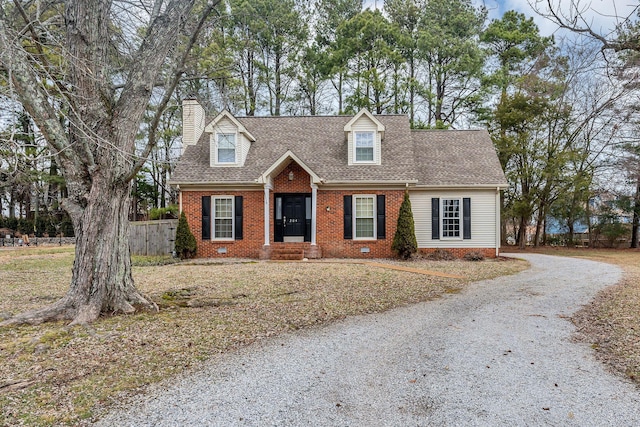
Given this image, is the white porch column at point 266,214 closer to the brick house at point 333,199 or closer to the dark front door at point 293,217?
the brick house at point 333,199

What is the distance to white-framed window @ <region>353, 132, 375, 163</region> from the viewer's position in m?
15.6

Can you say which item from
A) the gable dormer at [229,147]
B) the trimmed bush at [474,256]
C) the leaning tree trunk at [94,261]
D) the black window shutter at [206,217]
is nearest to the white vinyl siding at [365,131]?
the gable dormer at [229,147]

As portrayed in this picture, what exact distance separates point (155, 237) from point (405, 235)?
31.8ft

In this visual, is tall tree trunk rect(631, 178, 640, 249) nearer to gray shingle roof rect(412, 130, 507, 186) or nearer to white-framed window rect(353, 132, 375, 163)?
gray shingle roof rect(412, 130, 507, 186)

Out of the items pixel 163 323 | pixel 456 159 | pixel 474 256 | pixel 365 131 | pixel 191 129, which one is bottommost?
pixel 163 323

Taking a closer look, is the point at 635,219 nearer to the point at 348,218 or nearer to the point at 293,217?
the point at 348,218

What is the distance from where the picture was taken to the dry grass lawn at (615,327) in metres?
4.40

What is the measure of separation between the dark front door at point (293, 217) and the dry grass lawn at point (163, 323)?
136 inches

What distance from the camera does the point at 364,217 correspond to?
15047 millimetres

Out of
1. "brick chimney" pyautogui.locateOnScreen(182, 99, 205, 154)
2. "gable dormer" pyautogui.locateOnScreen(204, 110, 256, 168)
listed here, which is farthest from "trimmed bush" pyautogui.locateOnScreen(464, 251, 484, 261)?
"brick chimney" pyautogui.locateOnScreen(182, 99, 205, 154)

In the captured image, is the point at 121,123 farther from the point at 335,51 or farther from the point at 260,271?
the point at 335,51

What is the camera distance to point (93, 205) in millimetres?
5758

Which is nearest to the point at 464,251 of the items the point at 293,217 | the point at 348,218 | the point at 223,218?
the point at 348,218

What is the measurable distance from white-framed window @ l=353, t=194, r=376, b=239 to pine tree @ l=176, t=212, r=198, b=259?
225 inches
